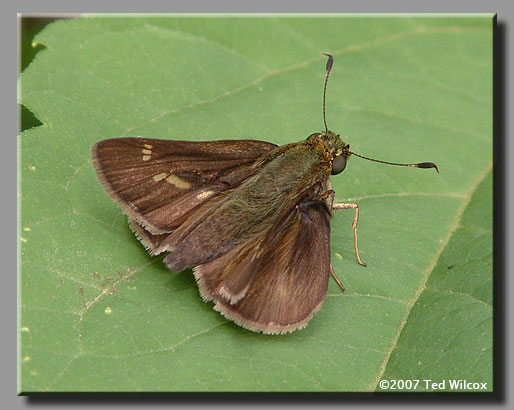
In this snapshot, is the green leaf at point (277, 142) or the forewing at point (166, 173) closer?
the green leaf at point (277, 142)

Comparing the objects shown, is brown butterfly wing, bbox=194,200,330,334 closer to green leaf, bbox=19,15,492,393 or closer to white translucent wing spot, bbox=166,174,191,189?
green leaf, bbox=19,15,492,393

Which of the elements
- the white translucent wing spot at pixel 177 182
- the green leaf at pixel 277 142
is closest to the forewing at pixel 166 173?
the white translucent wing spot at pixel 177 182

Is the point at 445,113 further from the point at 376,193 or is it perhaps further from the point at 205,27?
the point at 205,27

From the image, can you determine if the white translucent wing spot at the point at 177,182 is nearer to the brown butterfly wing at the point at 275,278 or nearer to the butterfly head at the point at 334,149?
the brown butterfly wing at the point at 275,278

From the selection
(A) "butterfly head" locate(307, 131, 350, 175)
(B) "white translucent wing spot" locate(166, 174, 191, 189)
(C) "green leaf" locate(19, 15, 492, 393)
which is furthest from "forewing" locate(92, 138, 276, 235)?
(A) "butterfly head" locate(307, 131, 350, 175)

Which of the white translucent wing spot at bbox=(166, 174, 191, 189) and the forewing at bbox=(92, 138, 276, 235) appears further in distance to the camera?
the white translucent wing spot at bbox=(166, 174, 191, 189)

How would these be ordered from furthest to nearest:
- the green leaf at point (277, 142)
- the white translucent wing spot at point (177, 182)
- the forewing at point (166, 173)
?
the white translucent wing spot at point (177, 182)
the forewing at point (166, 173)
the green leaf at point (277, 142)

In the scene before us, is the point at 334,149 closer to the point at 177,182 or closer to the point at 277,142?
the point at 277,142
